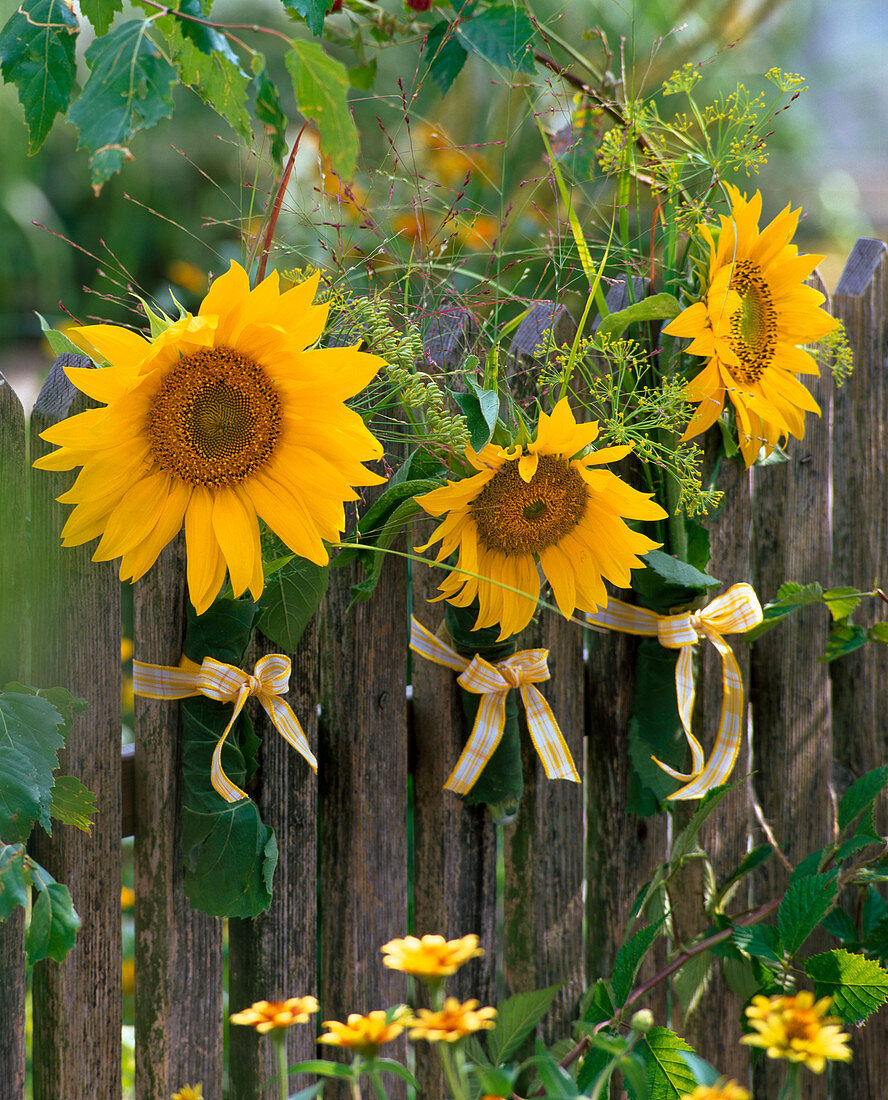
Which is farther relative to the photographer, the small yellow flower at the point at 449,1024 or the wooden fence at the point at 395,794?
the wooden fence at the point at 395,794

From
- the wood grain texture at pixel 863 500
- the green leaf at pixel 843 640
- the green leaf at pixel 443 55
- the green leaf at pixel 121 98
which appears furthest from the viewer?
the wood grain texture at pixel 863 500

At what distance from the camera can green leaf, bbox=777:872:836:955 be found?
1.07 m

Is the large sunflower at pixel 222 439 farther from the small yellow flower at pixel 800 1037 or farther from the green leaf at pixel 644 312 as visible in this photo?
the small yellow flower at pixel 800 1037

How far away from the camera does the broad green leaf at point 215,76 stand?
80cm

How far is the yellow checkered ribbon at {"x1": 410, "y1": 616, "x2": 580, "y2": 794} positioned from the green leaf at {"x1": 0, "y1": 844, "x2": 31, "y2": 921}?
554 mm

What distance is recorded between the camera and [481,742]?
4.17 feet

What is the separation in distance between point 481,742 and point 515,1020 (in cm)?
32

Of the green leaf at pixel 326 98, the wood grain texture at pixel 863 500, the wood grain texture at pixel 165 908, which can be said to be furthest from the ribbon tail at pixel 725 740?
the green leaf at pixel 326 98

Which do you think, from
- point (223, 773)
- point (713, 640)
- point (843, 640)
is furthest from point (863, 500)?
point (223, 773)

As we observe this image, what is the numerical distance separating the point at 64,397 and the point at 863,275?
1307 millimetres

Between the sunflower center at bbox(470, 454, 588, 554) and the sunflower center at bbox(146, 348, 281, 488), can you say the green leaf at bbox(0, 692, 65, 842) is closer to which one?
the sunflower center at bbox(146, 348, 281, 488)

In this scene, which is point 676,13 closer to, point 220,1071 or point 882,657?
point 882,657

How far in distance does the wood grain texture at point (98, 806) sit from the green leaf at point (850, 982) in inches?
31.5

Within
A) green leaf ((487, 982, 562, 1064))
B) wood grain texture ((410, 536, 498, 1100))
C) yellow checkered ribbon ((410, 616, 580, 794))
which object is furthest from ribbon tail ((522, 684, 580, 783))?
green leaf ((487, 982, 562, 1064))
